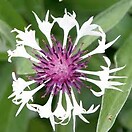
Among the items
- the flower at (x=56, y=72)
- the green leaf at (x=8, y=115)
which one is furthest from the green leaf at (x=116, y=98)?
the green leaf at (x=8, y=115)

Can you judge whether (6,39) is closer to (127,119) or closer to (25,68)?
(25,68)

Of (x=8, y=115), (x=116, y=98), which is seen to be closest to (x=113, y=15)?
(x=116, y=98)

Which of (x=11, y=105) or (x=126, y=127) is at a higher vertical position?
(x=11, y=105)

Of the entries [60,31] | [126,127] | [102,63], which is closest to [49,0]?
[60,31]

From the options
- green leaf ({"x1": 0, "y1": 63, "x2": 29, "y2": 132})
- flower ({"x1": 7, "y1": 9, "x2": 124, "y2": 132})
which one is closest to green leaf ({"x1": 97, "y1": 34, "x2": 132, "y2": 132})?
flower ({"x1": 7, "y1": 9, "x2": 124, "y2": 132})

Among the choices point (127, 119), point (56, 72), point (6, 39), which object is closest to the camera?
point (56, 72)

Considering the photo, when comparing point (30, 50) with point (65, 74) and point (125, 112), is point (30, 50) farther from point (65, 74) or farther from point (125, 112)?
point (125, 112)
